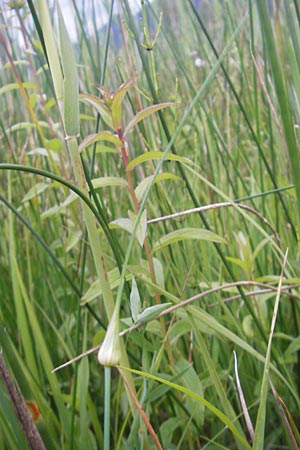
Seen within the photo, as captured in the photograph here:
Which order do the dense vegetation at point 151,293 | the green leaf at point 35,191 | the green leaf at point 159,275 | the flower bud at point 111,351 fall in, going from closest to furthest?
the flower bud at point 111,351
the dense vegetation at point 151,293
the green leaf at point 159,275
the green leaf at point 35,191

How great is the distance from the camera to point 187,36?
281 cm

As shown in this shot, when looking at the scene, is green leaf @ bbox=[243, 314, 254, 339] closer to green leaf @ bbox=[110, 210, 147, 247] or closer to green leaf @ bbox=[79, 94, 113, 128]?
green leaf @ bbox=[110, 210, 147, 247]

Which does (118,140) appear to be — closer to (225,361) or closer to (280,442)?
(225,361)

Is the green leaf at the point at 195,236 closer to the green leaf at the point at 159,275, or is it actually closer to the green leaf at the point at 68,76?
the green leaf at the point at 159,275

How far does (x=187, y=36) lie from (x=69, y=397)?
239 centimetres

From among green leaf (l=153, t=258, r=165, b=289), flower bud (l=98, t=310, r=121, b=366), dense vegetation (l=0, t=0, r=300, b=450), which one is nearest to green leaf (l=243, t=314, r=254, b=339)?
dense vegetation (l=0, t=0, r=300, b=450)

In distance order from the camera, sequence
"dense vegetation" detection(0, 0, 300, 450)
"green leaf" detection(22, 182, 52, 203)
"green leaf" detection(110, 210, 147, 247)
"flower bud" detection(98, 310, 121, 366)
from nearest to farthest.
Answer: "flower bud" detection(98, 310, 121, 366)
"dense vegetation" detection(0, 0, 300, 450)
"green leaf" detection(110, 210, 147, 247)
"green leaf" detection(22, 182, 52, 203)

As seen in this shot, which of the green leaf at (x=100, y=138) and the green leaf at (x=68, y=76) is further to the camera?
the green leaf at (x=100, y=138)

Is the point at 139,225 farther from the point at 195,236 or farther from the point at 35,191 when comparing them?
the point at 35,191

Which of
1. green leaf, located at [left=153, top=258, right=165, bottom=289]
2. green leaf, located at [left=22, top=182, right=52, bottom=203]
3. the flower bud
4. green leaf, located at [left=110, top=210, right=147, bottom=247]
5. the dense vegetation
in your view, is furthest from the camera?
green leaf, located at [left=22, top=182, right=52, bottom=203]

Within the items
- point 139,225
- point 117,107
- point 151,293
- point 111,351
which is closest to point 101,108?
point 117,107

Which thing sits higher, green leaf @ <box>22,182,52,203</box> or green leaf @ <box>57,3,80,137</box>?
green leaf @ <box>57,3,80,137</box>

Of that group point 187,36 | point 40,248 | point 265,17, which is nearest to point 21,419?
point 265,17

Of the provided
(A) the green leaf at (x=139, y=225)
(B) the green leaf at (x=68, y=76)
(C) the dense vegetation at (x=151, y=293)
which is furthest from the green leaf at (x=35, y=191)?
(B) the green leaf at (x=68, y=76)
